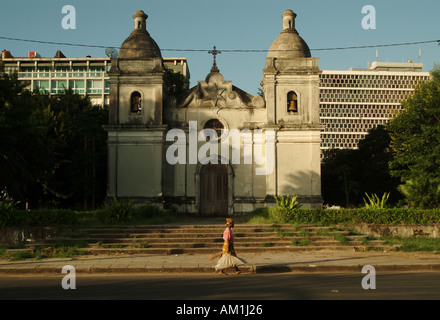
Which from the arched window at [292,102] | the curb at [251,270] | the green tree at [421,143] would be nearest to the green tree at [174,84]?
the arched window at [292,102]

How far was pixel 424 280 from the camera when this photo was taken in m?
11.4

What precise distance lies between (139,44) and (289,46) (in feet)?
29.1

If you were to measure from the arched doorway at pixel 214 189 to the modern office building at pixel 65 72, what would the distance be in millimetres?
53285

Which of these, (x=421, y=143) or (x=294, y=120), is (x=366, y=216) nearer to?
(x=421, y=143)

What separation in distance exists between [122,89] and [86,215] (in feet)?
30.2

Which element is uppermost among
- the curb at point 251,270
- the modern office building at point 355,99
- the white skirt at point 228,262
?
the modern office building at point 355,99

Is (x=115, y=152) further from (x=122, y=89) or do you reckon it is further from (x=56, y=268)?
(x=56, y=268)

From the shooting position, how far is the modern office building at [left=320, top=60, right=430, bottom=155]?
101 meters

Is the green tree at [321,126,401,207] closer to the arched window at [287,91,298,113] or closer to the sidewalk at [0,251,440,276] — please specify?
the arched window at [287,91,298,113]

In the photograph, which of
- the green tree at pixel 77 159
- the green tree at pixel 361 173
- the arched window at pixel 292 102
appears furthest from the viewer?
the green tree at pixel 361 173

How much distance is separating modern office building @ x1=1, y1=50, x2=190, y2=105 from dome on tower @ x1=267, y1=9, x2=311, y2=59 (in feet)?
174

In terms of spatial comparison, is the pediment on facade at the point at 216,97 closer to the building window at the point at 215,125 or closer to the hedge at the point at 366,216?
the building window at the point at 215,125

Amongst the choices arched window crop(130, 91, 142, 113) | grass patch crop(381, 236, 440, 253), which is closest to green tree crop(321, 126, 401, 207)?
grass patch crop(381, 236, 440, 253)

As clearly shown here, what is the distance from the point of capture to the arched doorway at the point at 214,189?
26.5m
